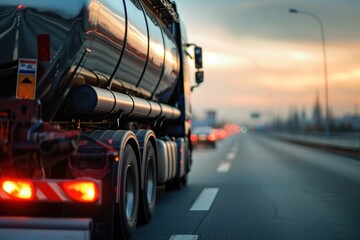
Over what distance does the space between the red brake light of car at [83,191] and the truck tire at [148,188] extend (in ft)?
8.16

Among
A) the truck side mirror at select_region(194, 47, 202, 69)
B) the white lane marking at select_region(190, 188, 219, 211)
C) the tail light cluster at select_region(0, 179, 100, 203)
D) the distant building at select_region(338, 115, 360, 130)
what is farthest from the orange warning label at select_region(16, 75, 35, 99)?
the distant building at select_region(338, 115, 360, 130)

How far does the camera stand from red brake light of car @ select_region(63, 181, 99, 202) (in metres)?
5.07

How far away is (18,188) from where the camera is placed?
5.09m

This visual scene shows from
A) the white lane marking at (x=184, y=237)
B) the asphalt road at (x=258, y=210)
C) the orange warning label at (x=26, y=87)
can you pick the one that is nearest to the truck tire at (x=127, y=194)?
the asphalt road at (x=258, y=210)

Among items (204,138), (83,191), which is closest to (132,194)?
(83,191)

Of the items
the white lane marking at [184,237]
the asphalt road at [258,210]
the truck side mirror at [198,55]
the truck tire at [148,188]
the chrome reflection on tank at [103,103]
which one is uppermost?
the truck side mirror at [198,55]

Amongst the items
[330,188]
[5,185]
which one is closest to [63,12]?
[5,185]

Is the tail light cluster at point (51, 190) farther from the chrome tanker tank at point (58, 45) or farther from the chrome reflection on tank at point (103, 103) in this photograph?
the chrome reflection on tank at point (103, 103)

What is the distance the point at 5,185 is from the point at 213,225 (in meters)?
3.53

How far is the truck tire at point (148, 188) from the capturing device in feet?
25.4

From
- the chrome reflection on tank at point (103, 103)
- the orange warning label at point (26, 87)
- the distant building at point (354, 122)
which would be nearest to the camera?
the orange warning label at point (26, 87)

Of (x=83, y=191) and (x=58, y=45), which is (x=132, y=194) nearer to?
(x=83, y=191)

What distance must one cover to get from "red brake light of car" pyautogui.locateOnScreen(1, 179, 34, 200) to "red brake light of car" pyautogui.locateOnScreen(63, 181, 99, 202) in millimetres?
361

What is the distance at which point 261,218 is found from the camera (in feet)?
27.5
